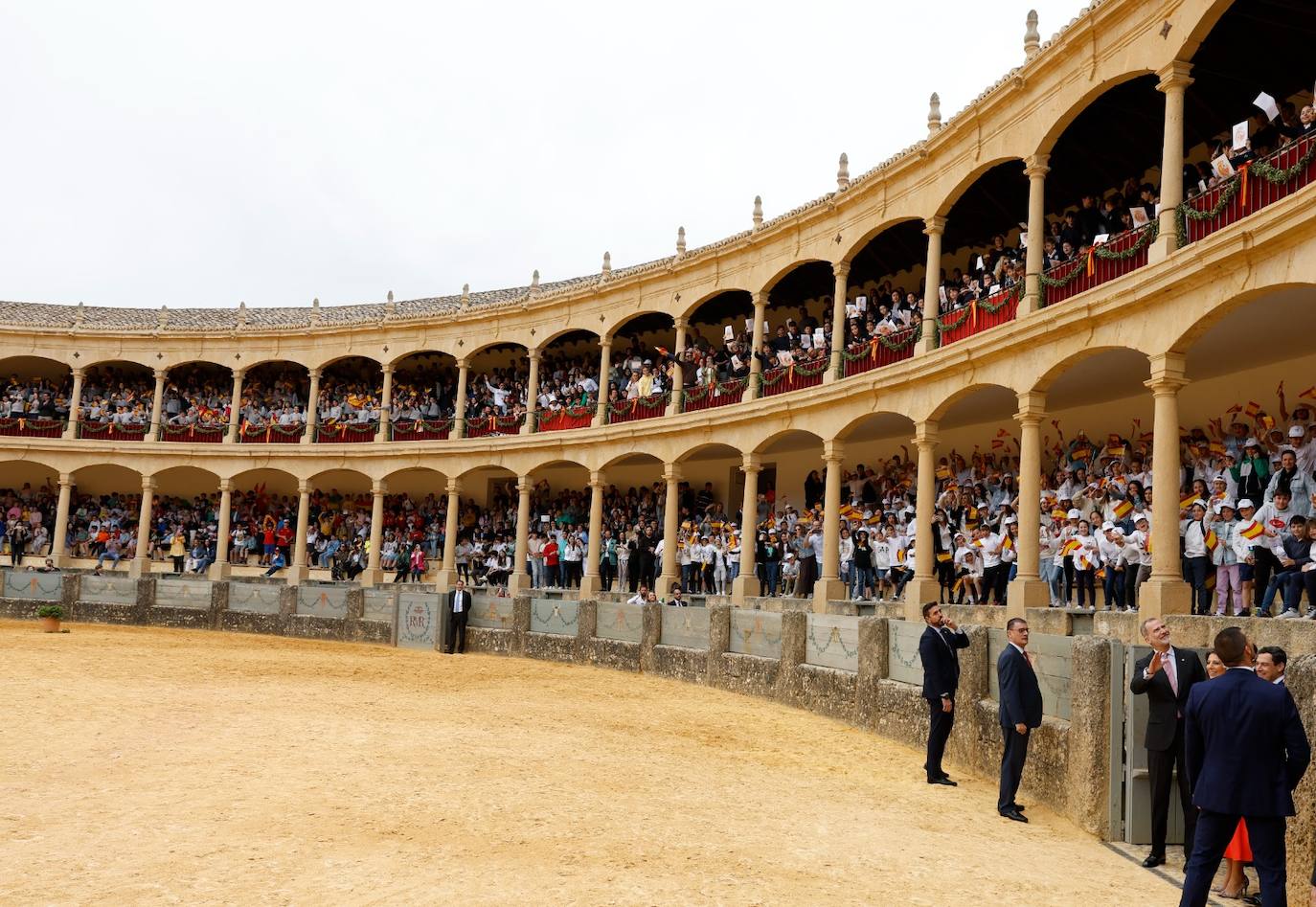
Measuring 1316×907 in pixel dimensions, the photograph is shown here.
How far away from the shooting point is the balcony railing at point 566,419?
31.5 metres

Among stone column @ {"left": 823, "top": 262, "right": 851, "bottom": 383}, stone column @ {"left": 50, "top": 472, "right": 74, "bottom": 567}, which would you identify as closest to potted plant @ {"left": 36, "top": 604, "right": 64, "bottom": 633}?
stone column @ {"left": 50, "top": 472, "right": 74, "bottom": 567}

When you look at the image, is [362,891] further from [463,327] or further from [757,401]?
[463,327]

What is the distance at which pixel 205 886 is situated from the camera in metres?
6.10

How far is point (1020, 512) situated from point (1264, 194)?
5.91 meters

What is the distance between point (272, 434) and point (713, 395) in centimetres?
1795

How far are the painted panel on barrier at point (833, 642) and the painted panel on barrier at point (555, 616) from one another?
Result: 23.9 feet

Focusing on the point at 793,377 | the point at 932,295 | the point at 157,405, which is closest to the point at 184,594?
the point at 157,405

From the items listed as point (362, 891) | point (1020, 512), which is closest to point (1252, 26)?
point (1020, 512)

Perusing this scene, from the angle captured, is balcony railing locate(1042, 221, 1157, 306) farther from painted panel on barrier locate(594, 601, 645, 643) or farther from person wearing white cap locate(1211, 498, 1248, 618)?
painted panel on barrier locate(594, 601, 645, 643)

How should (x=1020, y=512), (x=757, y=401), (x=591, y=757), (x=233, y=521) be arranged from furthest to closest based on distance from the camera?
(x=233, y=521) → (x=757, y=401) → (x=1020, y=512) → (x=591, y=757)

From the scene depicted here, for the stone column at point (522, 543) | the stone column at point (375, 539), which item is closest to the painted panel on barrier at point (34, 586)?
the stone column at point (375, 539)

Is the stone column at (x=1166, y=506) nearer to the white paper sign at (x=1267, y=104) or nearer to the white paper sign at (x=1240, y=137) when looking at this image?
the white paper sign at (x=1240, y=137)

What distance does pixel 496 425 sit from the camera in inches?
1336

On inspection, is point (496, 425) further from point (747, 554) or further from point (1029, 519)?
point (1029, 519)
